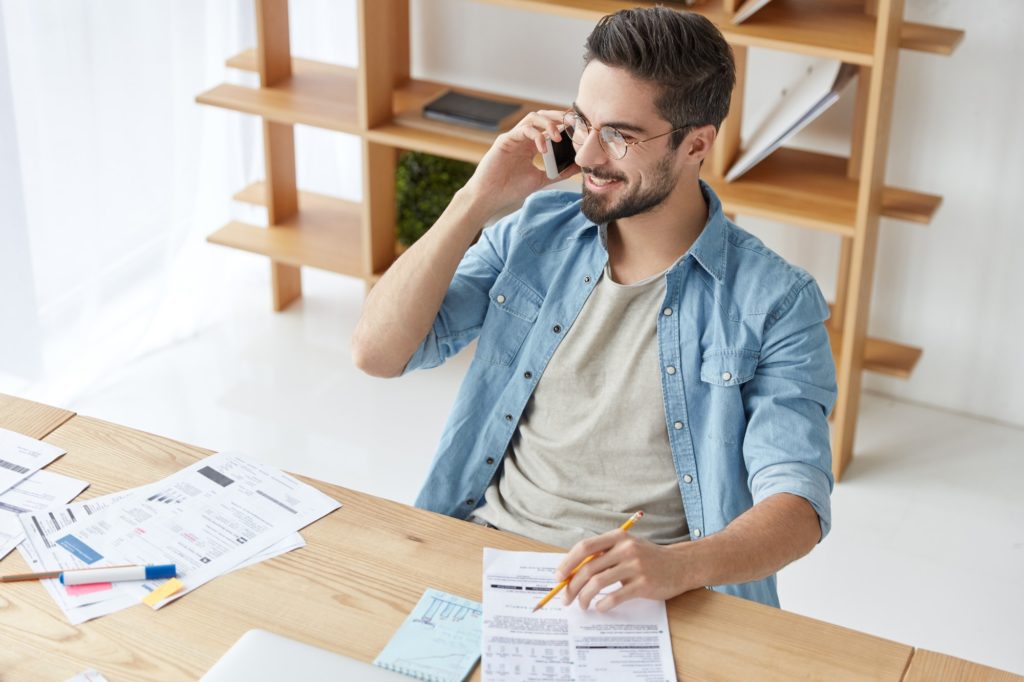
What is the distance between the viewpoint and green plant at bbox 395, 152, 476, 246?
11.3 feet

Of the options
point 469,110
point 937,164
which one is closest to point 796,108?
point 937,164

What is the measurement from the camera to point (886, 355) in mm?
3172

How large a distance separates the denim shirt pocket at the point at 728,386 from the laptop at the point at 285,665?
0.61 metres

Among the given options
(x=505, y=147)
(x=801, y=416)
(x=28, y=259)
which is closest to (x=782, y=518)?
(x=801, y=416)

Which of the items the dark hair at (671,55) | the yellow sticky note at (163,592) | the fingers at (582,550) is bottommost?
the yellow sticky note at (163,592)

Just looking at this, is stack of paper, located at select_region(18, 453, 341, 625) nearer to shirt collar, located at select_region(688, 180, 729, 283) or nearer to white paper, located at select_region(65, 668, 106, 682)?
white paper, located at select_region(65, 668, 106, 682)

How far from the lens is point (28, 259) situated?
3188 millimetres

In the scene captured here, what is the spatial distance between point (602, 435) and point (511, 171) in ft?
1.31

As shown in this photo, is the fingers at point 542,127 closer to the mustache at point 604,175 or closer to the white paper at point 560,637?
the mustache at point 604,175

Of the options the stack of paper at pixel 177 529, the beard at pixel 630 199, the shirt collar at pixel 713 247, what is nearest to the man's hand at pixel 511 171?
the beard at pixel 630 199

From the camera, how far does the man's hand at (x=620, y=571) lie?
4.66 ft

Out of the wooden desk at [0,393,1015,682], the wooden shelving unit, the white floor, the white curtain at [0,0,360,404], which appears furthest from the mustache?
the white curtain at [0,0,360,404]

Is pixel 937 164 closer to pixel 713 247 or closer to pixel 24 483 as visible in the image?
pixel 713 247

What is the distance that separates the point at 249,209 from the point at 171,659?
280 centimetres
